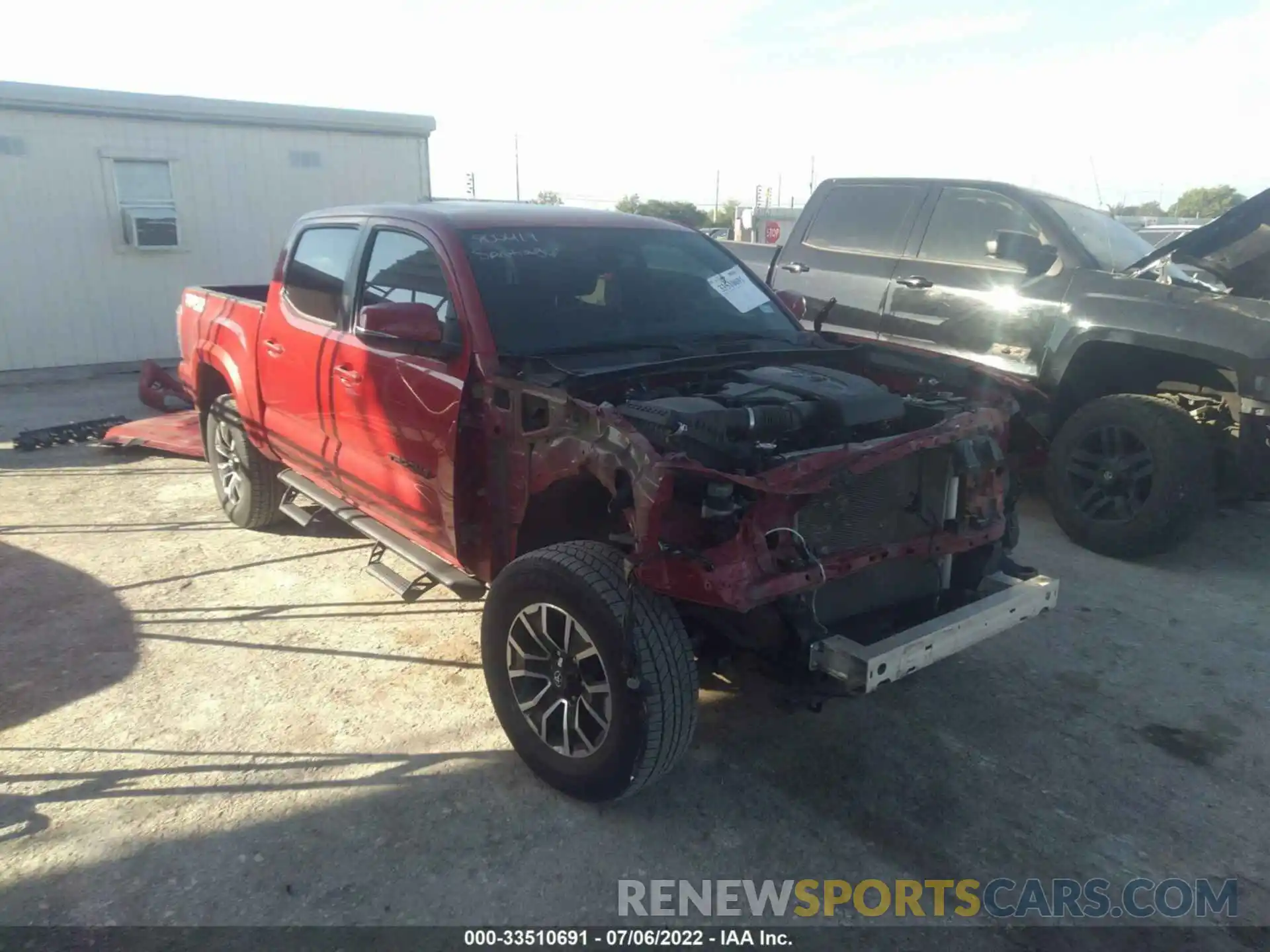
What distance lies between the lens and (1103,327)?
5445mm

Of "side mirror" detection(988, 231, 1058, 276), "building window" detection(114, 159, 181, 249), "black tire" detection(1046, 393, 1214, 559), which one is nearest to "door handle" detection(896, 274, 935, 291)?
"side mirror" detection(988, 231, 1058, 276)

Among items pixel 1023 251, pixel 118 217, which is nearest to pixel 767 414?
pixel 1023 251

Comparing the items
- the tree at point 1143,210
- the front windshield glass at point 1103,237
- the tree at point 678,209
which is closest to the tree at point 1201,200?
the tree at point 1143,210

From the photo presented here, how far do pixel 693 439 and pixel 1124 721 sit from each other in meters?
2.27

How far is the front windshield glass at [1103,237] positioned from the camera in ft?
19.7

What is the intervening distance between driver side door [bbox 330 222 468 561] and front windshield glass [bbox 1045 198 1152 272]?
4.32 m

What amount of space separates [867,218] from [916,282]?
924 mm

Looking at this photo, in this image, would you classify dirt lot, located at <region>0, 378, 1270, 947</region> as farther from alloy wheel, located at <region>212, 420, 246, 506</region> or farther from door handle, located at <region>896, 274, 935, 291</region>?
door handle, located at <region>896, 274, 935, 291</region>

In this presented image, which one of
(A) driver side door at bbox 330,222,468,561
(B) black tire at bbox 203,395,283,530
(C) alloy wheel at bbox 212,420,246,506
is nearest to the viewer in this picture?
(A) driver side door at bbox 330,222,468,561

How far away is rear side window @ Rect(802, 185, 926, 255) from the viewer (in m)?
6.84

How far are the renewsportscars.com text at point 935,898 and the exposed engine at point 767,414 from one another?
1.27 meters

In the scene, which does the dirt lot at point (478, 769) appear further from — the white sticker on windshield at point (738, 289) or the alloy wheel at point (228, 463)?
the white sticker on windshield at point (738, 289)

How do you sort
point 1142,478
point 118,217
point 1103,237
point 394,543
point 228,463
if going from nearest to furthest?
point 394,543 < point 1142,478 < point 228,463 < point 1103,237 < point 118,217

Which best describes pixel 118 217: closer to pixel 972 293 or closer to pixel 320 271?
pixel 320 271
